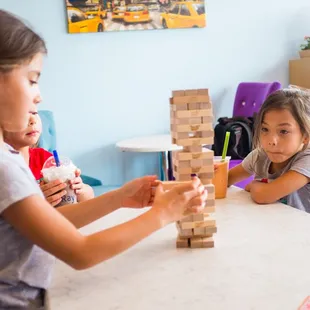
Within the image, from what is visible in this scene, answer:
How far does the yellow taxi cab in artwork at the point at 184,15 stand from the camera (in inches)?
135

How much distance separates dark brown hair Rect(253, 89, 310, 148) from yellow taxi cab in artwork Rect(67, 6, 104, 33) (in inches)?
84.5

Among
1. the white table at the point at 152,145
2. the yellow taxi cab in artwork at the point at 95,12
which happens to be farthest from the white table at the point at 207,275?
the yellow taxi cab in artwork at the point at 95,12

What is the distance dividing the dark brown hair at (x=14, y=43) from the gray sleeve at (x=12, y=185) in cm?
15

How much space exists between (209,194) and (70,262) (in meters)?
0.35

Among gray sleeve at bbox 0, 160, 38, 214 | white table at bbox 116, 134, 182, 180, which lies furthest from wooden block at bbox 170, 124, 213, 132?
white table at bbox 116, 134, 182, 180

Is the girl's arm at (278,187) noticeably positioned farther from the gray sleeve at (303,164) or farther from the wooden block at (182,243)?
the wooden block at (182,243)

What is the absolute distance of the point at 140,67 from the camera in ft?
11.5

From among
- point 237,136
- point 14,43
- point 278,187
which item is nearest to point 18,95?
point 14,43

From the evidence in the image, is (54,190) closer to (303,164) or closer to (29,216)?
(29,216)

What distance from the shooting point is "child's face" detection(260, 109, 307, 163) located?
1396 mm

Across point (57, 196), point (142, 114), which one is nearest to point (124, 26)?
point (142, 114)

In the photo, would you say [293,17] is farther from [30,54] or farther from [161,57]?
[30,54]

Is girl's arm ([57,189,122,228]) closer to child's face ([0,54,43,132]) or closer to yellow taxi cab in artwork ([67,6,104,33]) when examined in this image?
child's face ([0,54,43,132])

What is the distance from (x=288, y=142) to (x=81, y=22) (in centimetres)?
231
